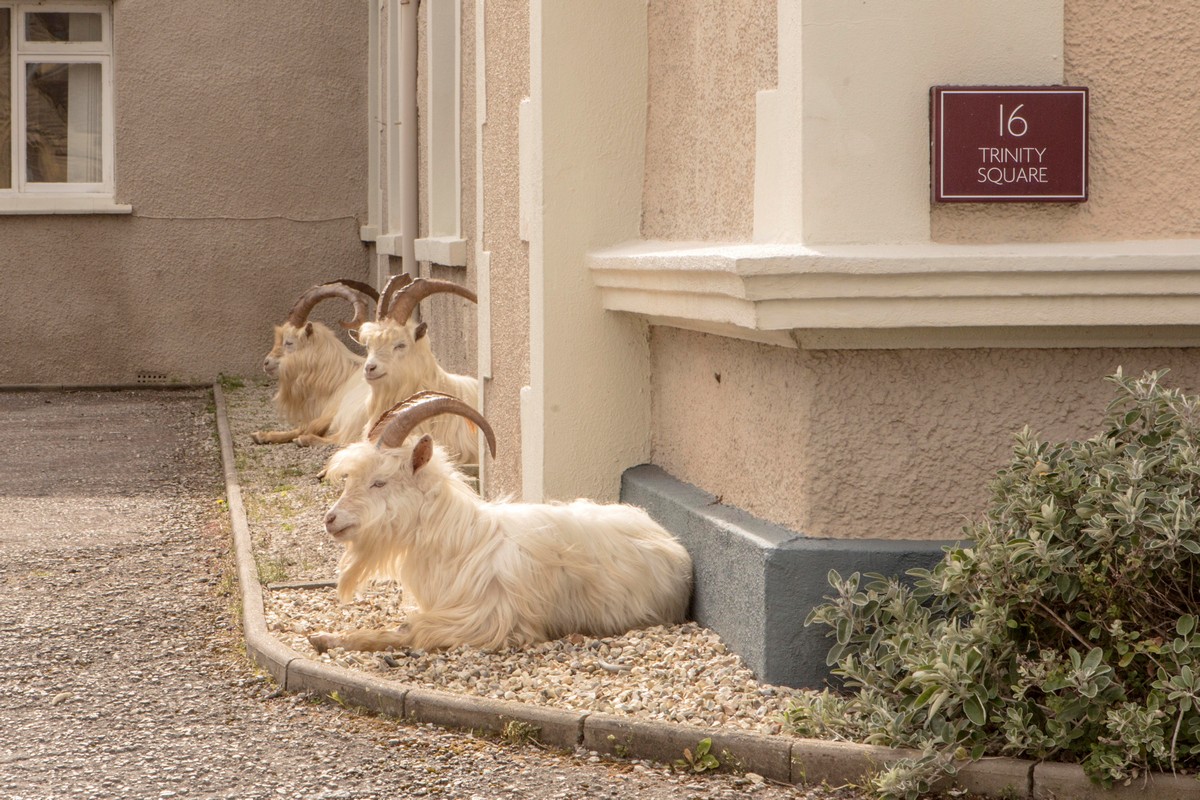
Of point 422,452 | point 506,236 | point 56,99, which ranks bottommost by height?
point 422,452

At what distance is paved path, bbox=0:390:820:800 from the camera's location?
14.5 feet

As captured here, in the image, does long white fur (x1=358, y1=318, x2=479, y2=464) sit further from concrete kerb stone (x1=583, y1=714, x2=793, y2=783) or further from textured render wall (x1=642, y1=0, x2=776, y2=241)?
concrete kerb stone (x1=583, y1=714, x2=793, y2=783)

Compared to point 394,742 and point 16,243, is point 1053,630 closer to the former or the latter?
point 394,742

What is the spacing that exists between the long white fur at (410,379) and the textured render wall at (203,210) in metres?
7.43

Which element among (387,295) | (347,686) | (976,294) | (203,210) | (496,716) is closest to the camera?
(976,294)

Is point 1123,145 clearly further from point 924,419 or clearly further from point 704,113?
point 704,113

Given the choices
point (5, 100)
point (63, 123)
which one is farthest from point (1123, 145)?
point (5, 100)

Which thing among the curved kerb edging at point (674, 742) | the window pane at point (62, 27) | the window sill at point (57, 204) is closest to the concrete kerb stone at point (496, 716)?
the curved kerb edging at point (674, 742)

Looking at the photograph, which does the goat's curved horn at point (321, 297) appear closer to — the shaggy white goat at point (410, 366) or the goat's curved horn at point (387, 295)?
the goat's curved horn at point (387, 295)

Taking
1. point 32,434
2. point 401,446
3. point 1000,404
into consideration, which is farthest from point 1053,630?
point 32,434

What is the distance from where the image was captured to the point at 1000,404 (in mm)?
4926

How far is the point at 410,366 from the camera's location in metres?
9.98

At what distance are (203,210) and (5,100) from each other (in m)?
2.51

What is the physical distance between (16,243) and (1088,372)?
14444 millimetres
